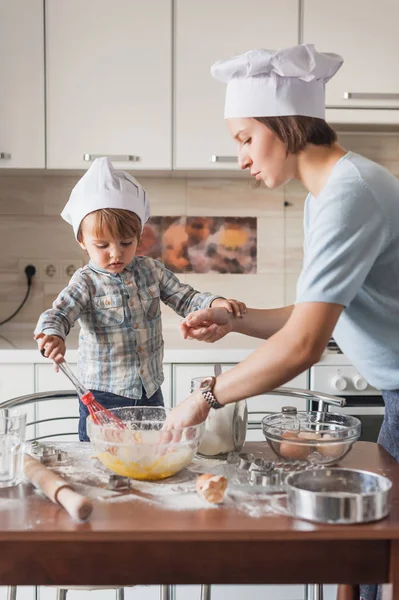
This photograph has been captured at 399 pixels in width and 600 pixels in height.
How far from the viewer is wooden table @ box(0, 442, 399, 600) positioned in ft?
3.20

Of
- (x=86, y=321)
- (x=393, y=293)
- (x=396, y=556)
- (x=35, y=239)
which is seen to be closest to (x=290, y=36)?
(x=35, y=239)

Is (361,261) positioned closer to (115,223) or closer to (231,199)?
(115,223)

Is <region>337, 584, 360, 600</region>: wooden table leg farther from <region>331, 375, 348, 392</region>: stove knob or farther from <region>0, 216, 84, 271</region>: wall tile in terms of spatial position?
<region>0, 216, 84, 271</region>: wall tile

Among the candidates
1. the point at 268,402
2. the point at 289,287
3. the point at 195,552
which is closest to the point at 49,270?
the point at 289,287

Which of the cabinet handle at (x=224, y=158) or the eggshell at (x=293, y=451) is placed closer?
the eggshell at (x=293, y=451)

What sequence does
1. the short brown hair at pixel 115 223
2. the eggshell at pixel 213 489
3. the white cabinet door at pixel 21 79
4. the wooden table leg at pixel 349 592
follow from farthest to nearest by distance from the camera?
the white cabinet door at pixel 21 79, the short brown hair at pixel 115 223, the wooden table leg at pixel 349 592, the eggshell at pixel 213 489

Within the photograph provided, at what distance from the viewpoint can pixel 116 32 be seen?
2.71 meters

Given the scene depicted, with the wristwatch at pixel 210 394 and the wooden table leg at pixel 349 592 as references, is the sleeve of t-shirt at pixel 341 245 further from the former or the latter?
the wooden table leg at pixel 349 592

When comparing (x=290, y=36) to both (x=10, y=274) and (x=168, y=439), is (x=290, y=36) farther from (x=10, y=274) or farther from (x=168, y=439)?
(x=168, y=439)

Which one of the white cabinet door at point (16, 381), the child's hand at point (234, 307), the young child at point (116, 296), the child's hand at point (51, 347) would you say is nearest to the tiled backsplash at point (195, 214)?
the white cabinet door at point (16, 381)

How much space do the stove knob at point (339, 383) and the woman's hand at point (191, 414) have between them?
1324 mm

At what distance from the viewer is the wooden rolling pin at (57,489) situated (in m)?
1.01

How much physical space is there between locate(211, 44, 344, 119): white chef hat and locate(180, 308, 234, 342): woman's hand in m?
0.40

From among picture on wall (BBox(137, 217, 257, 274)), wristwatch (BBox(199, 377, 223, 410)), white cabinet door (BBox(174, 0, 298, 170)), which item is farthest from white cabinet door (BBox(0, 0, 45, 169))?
wristwatch (BBox(199, 377, 223, 410))
